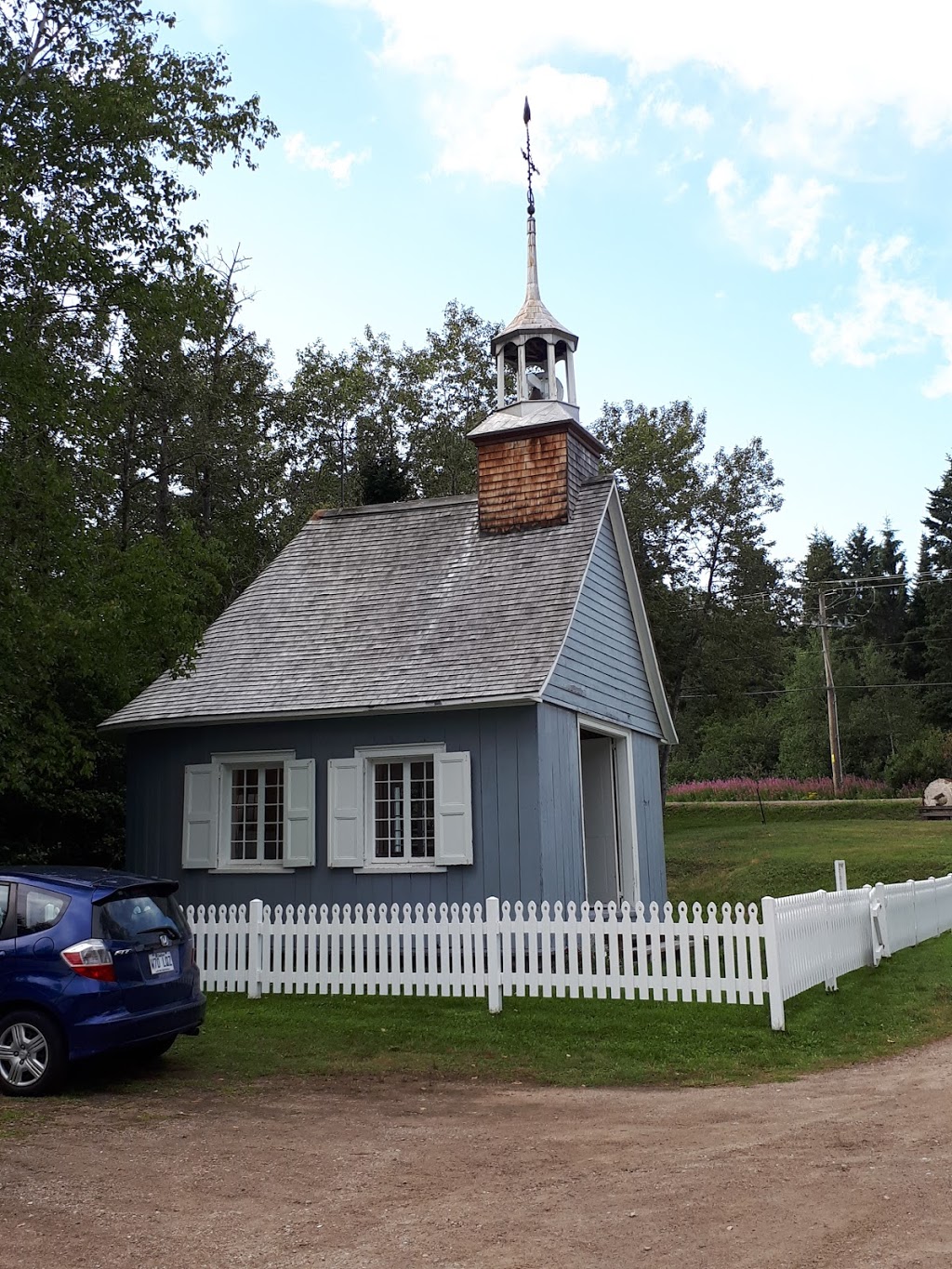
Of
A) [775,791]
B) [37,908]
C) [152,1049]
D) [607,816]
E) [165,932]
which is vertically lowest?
[152,1049]

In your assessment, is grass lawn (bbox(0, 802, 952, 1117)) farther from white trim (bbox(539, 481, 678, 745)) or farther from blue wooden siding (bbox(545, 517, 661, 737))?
white trim (bbox(539, 481, 678, 745))

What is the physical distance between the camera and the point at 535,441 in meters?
17.6

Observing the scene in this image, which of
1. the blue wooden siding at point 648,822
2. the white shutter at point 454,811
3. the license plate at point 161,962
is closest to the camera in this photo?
the license plate at point 161,962

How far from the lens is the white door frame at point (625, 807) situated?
16.8m

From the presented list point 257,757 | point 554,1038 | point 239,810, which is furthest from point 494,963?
point 239,810

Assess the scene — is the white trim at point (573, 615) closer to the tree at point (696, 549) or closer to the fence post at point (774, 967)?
the fence post at point (774, 967)

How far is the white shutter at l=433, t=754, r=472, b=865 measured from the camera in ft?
47.1

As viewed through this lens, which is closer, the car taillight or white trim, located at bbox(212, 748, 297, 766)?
the car taillight

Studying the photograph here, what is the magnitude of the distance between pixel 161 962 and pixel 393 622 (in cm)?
825

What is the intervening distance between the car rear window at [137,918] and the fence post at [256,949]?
3.27m

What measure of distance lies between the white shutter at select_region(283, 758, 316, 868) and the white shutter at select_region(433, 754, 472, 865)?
1.89 metres

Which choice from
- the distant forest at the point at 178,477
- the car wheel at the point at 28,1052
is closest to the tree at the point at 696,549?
the distant forest at the point at 178,477

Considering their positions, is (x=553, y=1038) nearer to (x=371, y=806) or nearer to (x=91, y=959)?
(x=91, y=959)

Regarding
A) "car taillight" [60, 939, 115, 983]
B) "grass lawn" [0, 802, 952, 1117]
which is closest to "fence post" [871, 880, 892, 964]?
"grass lawn" [0, 802, 952, 1117]
